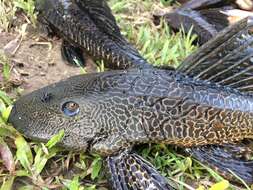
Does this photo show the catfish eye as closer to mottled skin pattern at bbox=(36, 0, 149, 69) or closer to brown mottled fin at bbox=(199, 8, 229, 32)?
mottled skin pattern at bbox=(36, 0, 149, 69)

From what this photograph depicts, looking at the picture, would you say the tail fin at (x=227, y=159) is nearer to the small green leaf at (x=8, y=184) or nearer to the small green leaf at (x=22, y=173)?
the small green leaf at (x=22, y=173)

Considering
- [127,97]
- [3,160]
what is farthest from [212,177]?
[3,160]

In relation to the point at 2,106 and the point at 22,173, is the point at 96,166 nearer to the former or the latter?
the point at 22,173

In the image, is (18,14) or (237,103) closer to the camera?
(237,103)

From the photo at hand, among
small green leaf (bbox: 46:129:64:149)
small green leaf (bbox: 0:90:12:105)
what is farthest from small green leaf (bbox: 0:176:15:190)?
small green leaf (bbox: 0:90:12:105)

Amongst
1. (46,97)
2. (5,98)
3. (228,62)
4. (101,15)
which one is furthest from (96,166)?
(101,15)

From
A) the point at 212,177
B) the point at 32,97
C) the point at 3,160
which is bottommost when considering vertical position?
the point at 212,177

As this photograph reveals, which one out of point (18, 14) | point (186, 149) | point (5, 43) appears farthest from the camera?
point (18, 14)

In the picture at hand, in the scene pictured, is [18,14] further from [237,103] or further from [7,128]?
[237,103]
